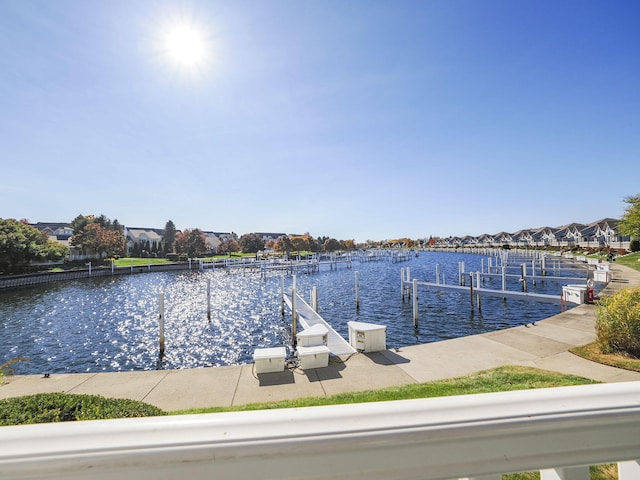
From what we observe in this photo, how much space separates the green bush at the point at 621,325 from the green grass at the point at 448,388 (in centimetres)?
290

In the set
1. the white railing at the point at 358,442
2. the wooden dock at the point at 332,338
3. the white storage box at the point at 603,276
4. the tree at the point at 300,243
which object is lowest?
the wooden dock at the point at 332,338

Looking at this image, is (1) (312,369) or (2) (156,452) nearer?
(2) (156,452)

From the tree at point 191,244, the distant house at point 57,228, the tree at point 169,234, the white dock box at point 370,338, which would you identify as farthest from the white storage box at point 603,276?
the distant house at point 57,228

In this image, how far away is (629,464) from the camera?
3.74ft

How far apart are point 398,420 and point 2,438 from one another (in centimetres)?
122

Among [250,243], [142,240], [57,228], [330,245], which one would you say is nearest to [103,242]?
[142,240]

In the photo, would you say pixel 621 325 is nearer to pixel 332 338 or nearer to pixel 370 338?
pixel 370 338

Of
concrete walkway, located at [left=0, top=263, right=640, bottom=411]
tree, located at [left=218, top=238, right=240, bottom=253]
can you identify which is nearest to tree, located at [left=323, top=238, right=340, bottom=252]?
tree, located at [left=218, top=238, right=240, bottom=253]

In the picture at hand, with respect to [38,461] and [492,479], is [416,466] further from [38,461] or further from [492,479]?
[38,461]

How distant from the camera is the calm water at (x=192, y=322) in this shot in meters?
14.9

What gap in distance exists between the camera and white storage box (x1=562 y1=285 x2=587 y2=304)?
1670 cm

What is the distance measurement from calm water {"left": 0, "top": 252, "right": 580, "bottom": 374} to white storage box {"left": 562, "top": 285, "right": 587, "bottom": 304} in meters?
1.88

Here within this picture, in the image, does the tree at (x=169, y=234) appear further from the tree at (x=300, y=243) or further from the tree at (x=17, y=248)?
the tree at (x=17, y=248)

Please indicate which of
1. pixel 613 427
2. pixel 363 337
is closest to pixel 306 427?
Answer: pixel 613 427
